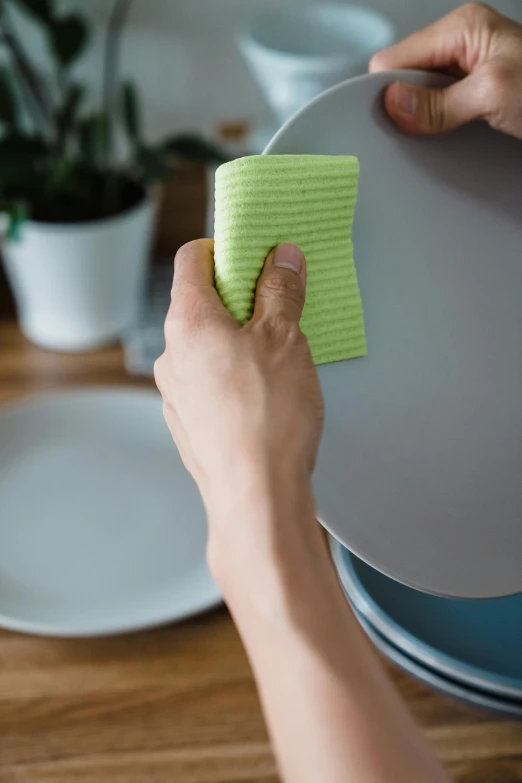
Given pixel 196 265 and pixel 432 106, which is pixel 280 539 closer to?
pixel 196 265

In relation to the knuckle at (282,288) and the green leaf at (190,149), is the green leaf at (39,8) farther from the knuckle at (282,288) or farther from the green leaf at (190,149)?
the knuckle at (282,288)

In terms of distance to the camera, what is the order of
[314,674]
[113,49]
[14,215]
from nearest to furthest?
[314,674]
[14,215]
[113,49]

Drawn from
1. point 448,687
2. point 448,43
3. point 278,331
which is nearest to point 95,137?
point 448,43

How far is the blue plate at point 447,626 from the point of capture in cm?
53

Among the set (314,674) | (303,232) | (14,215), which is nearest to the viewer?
(314,674)

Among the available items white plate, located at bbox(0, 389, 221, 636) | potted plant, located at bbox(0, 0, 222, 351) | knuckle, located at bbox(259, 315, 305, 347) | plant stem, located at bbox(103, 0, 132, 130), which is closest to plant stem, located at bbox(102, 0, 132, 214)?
plant stem, located at bbox(103, 0, 132, 130)

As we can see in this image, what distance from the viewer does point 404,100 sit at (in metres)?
0.51

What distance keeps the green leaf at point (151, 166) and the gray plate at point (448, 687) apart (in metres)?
0.51

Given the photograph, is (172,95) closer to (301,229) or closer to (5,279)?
(5,279)

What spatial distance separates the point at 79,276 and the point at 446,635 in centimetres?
52

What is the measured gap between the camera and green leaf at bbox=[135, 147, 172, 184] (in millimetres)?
829

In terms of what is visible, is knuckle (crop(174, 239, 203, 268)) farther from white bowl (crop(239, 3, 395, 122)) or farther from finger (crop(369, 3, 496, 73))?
white bowl (crop(239, 3, 395, 122))

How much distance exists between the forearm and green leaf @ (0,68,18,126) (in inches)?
26.3

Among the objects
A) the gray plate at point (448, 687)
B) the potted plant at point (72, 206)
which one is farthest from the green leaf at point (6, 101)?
the gray plate at point (448, 687)
